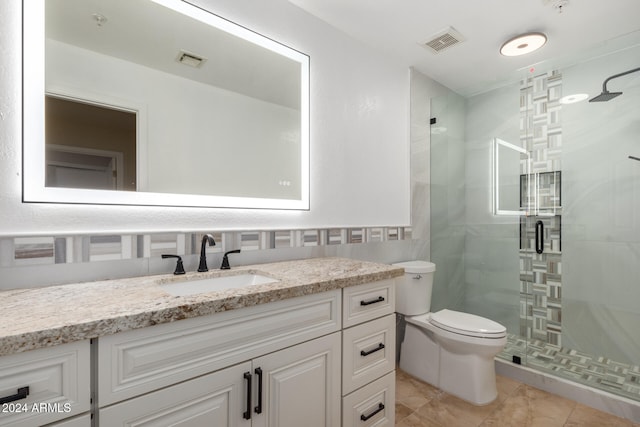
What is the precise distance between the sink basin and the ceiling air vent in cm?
198

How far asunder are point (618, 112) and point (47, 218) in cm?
331

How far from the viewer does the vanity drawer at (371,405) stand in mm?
1299

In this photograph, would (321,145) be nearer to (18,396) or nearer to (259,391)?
(259,391)

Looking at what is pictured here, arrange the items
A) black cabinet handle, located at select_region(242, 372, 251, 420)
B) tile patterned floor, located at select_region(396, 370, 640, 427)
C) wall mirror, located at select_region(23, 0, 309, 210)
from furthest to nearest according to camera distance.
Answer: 1. tile patterned floor, located at select_region(396, 370, 640, 427)
2. wall mirror, located at select_region(23, 0, 309, 210)
3. black cabinet handle, located at select_region(242, 372, 251, 420)

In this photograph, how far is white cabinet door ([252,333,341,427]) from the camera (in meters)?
1.03

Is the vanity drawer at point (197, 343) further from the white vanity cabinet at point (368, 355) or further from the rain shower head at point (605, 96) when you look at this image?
the rain shower head at point (605, 96)

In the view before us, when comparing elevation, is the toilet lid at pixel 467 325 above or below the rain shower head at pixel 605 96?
below

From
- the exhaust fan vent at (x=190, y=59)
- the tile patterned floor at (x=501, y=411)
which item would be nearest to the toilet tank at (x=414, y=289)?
the tile patterned floor at (x=501, y=411)

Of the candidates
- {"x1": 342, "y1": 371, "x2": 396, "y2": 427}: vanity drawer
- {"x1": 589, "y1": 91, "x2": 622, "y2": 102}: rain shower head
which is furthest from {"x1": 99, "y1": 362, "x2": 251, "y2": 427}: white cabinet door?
{"x1": 589, "y1": 91, "x2": 622, "y2": 102}: rain shower head

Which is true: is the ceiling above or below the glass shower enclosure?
above

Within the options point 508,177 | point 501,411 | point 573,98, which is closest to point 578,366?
point 501,411

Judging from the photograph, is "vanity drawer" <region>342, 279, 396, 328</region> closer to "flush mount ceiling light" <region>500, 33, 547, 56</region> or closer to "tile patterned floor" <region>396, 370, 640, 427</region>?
"tile patterned floor" <region>396, 370, 640, 427</region>

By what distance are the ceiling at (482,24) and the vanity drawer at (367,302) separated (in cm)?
163

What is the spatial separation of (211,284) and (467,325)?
1624 mm
